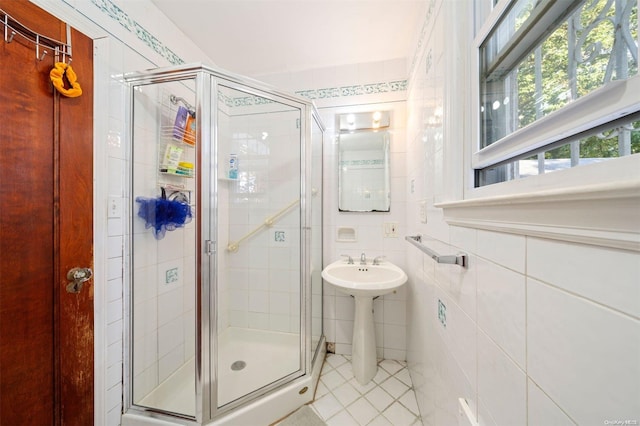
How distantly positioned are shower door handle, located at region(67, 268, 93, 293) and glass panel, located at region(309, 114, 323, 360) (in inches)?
47.7

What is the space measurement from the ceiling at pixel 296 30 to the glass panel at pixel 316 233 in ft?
1.97

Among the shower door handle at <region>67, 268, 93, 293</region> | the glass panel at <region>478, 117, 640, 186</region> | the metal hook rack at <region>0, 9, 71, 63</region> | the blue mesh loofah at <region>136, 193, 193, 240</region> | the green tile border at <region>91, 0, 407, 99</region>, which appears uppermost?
the green tile border at <region>91, 0, 407, 99</region>

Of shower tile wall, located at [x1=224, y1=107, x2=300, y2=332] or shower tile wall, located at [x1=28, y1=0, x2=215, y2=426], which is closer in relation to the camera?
shower tile wall, located at [x1=28, y1=0, x2=215, y2=426]

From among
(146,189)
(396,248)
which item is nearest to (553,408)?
(396,248)

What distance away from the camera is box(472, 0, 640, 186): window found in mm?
330

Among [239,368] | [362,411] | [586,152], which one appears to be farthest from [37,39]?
[362,411]

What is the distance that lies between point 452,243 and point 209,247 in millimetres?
1149

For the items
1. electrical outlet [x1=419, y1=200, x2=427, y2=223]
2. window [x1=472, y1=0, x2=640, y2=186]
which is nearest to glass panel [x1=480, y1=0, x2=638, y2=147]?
window [x1=472, y1=0, x2=640, y2=186]

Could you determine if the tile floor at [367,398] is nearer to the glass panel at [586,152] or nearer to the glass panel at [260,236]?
the glass panel at [260,236]

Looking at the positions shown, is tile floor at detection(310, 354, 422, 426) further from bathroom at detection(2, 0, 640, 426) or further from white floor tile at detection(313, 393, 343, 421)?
bathroom at detection(2, 0, 640, 426)

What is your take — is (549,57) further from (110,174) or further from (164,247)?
(164,247)

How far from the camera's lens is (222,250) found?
165cm

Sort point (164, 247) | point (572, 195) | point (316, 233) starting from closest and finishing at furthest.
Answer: point (572, 195)
point (164, 247)
point (316, 233)

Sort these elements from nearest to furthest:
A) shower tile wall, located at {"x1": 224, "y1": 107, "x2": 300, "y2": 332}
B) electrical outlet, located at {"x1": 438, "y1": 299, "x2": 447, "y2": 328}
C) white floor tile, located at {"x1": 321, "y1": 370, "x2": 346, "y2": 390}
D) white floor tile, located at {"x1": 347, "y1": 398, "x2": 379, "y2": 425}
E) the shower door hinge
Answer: electrical outlet, located at {"x1": 438, "y1": 299, "x2": 447, "y2": 328} → the shower door hinge → white floor tile, located at {"x1": 347, "y1": 398, "x2": 379, "y2": 425} → white floor tile, located at {"x1": 321, "y1": 370, "x2": 346, "y2": 390} → shower tile wall, located at {"x1": 224, "y1": 107, "x2": 300, "y2": 332}
